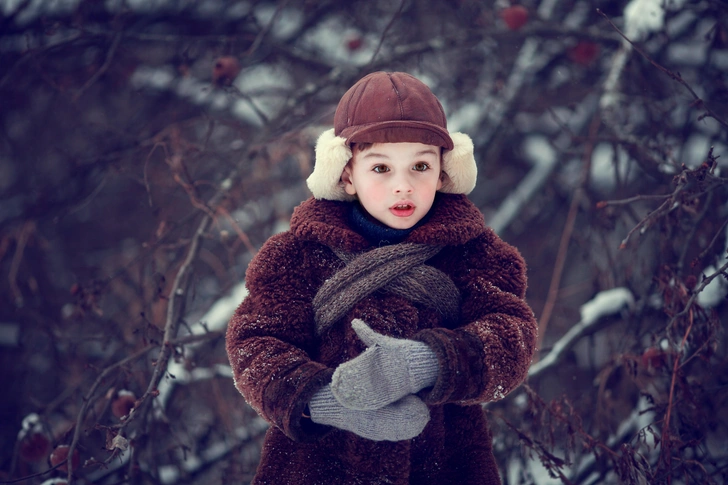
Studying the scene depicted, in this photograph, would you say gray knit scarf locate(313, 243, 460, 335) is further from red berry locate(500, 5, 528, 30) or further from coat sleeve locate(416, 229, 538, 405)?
red berry locate(500, 5, 528, 30)

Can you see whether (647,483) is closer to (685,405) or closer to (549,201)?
(685,405)

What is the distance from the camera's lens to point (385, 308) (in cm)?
168

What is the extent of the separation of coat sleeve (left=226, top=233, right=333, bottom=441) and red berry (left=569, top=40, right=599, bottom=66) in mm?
2219

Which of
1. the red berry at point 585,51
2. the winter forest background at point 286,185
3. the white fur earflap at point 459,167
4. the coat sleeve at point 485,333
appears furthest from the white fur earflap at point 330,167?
the red berry at point 585,51

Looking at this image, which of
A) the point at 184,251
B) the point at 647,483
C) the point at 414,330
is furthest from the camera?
the point at 184,251

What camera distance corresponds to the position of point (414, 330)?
1.68 m

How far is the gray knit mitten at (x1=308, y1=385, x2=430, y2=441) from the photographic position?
59.5 inches

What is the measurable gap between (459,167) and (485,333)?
1.50 ft

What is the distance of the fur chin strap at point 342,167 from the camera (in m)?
1.72

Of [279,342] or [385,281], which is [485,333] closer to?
[385,281]

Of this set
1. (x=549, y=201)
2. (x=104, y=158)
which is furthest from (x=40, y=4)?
(x=549, y=201)

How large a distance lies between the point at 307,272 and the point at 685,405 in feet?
5.46

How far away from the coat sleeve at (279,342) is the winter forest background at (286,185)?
2.25 ft

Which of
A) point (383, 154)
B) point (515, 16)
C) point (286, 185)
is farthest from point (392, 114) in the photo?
point (286, 185)
